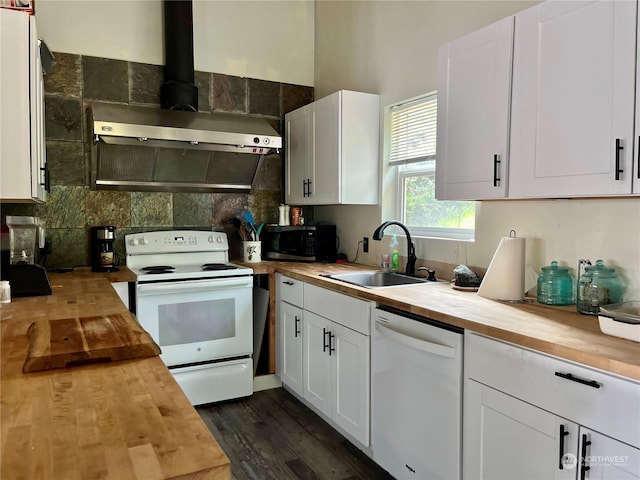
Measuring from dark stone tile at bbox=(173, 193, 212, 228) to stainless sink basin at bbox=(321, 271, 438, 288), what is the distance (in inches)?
51.5

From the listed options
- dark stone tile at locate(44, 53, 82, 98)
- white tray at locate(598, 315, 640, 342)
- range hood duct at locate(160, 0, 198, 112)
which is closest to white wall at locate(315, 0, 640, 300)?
white tray at locate(598, 315, 640, 342)

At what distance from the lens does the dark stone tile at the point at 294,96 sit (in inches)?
160

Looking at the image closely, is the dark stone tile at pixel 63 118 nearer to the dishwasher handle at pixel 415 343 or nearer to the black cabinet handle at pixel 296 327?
the black cabinet handle at pixel 296 327

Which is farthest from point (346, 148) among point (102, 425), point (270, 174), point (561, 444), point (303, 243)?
point (102, 425)

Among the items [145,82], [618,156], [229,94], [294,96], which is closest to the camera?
[618,156]

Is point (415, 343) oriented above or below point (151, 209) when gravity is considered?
below

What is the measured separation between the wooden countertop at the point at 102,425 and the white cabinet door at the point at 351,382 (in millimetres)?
1335

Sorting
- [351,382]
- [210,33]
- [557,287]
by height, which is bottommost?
[351,382]

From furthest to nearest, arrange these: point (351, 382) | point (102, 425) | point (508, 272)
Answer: point (351, 382)
point (508, 272)
point (102, 425)

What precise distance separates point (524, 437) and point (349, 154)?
2.13m

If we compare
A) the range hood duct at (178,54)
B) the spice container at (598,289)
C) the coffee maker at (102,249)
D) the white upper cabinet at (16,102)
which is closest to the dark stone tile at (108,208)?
the coffee maker at (102,249)

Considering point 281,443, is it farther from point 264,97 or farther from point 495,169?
point 264,97

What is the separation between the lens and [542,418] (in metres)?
1.52

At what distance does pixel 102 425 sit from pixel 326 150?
267cm
